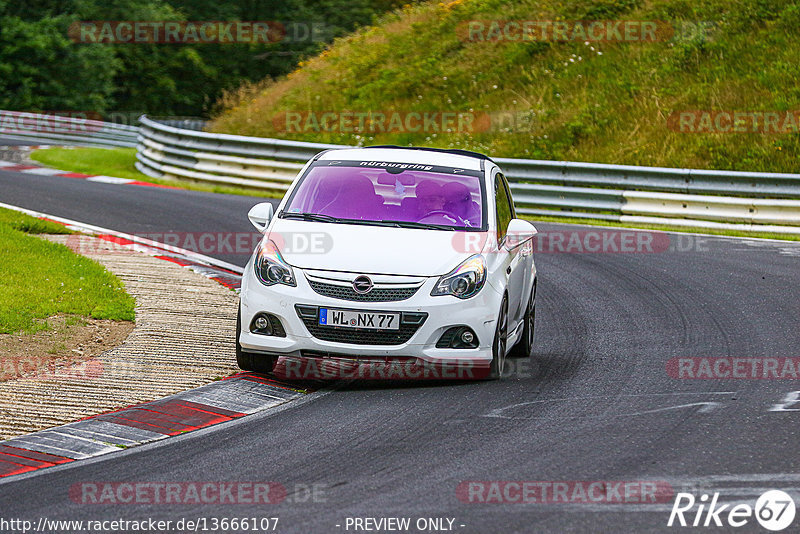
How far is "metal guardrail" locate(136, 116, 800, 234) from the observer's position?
18.8 metres

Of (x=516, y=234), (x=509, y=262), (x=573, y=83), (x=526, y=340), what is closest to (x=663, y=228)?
(x=573, y=83)

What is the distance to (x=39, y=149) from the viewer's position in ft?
A: 104

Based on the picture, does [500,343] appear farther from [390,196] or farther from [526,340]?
[390,196]

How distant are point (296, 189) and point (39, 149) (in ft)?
79.0

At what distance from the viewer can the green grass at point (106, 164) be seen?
2425 centimetres

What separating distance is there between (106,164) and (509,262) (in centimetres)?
2153

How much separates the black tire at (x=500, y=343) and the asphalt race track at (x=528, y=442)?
10cm

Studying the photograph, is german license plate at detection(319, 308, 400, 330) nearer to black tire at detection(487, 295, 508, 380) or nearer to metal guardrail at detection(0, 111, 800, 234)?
black tire at detection(487, 295, 508, 380)

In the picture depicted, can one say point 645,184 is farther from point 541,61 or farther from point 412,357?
point 412,357

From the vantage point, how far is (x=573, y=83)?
27.0m

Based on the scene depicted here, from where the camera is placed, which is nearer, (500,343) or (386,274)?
(386,274)

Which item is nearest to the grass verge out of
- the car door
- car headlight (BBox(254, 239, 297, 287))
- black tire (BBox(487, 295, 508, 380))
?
the car door

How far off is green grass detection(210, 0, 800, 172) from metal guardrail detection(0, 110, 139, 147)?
5730 millimetres

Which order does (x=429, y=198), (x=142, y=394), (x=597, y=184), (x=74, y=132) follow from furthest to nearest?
(x=74, y=132)
(x=597, y=184)
(x=429, y=198)
(x=142, y=394)
